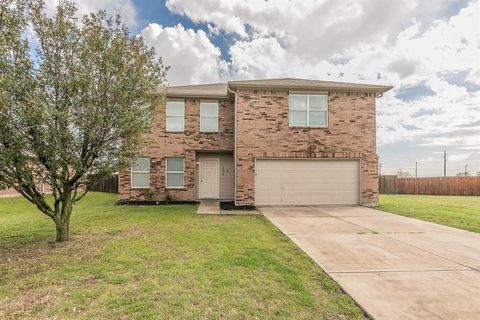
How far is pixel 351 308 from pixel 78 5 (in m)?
7.78

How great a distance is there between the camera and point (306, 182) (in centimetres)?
1295

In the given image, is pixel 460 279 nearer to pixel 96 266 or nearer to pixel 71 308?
pixel 71 308

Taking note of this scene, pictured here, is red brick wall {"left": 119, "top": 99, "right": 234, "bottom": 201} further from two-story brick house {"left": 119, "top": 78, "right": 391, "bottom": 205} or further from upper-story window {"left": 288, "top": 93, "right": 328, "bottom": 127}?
upper-story window {"left": 288, "top": 93, "right": 328, "bottom": 127}

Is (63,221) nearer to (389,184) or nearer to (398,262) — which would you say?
(398,262)

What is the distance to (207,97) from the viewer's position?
1419 cm

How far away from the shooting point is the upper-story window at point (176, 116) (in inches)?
556

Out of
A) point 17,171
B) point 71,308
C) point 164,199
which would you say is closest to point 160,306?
point 71,308

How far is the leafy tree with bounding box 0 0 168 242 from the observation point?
5.42 meters

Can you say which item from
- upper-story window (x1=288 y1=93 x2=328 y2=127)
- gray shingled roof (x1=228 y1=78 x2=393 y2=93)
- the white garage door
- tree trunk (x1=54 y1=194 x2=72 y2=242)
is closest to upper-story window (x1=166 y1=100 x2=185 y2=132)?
gray shingled roof (x1=228 y1=78 x2=393 y2=93)

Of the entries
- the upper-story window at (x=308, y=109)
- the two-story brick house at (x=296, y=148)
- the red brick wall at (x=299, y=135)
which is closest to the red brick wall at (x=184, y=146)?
the two-story brick house at (x=296, y=148)

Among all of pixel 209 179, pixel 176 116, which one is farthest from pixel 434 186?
pixel 176 116

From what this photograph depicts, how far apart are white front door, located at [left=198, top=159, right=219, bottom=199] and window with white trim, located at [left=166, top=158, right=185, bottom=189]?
3.33 ft

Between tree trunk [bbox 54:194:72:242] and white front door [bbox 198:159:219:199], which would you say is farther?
white front door [bbox 198:159:219:199]

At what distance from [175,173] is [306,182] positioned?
648cm
